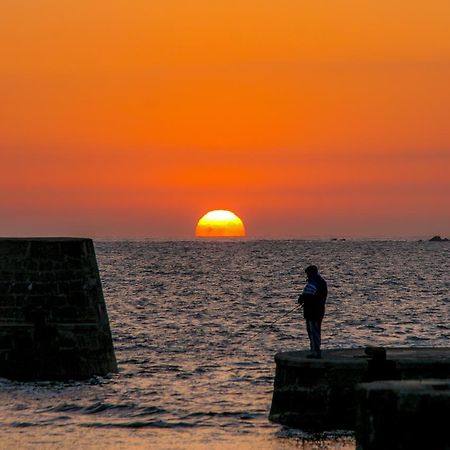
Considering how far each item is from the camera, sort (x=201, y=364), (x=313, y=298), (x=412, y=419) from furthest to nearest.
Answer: (x=201, y=364) → (x=313, y=298) → (x=412, y=419)

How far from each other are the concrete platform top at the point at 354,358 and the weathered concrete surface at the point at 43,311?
6452 millimetres

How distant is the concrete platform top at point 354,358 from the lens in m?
21.6

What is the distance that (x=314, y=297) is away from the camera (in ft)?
70.8

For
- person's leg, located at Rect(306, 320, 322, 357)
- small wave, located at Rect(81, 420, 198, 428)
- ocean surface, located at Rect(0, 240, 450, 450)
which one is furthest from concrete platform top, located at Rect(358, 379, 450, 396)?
small wave, located at Rect(81, 420, 198, 428)

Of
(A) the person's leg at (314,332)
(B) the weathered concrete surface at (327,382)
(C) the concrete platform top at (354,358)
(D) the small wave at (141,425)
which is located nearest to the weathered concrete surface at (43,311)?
(D) the small wave at (141,425)

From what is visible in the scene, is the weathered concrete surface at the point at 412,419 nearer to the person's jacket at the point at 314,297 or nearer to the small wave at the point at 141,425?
the person's jacket at the point at 314,297

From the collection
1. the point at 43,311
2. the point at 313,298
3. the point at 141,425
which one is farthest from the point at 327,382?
the point at 43,311

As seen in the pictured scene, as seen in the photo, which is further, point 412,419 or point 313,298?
point 313,298

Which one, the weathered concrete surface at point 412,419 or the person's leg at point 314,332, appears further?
the person's leg at point 314,332

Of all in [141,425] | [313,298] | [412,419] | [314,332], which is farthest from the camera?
[141,425]

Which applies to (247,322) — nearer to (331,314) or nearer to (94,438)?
(331,314)

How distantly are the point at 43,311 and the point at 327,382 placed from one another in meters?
8.28

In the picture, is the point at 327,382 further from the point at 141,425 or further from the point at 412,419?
the point at 412,419

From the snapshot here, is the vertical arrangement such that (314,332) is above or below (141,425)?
above
